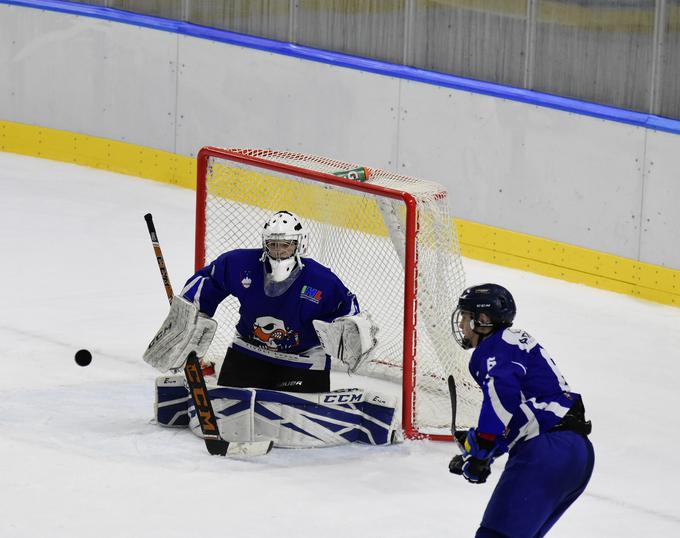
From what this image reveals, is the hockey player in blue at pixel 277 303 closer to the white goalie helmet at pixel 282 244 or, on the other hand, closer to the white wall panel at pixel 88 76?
the white goalie helmet at pixel 282 244

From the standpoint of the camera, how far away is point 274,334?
6664mm

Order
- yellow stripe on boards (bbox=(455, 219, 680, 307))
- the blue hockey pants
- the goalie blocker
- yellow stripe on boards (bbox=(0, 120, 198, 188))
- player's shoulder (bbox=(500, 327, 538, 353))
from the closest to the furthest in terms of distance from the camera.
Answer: the blue hockey pants, player's shoulder (bbox=(500, 327, 538, 353)), the goalie blocker, yellow stripe on boards (bbox=(455, 219, 680, 307)), yellow stripe on boards (bbox=(0, 120, 198, 188))

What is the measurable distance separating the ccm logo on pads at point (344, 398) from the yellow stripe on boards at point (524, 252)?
1048 mm

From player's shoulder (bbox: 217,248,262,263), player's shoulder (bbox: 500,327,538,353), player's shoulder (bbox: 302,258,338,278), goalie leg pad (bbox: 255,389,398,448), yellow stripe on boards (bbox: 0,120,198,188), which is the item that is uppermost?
player's shoulder (bbox: 500,327,538,353)

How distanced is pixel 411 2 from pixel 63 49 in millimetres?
2966

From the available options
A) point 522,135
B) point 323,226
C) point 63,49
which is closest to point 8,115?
point 63,49

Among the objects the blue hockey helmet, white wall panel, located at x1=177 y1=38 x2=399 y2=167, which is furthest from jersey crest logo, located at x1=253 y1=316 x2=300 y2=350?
white wall panel, located at x1=177 y1=38 x2=399 y2=167

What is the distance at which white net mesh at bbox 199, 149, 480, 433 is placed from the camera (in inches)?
271

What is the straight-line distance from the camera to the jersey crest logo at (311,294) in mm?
6547

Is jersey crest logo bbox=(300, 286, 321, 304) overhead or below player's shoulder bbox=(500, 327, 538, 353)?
below

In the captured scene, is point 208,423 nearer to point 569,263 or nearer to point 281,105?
point 569,263

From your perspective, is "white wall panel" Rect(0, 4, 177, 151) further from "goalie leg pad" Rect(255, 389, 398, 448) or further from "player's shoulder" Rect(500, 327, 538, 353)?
"player's shoulder" Rect(500, 327, 538, 353)

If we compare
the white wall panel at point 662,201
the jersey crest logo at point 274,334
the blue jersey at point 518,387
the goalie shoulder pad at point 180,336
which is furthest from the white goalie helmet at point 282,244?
the white wall panel at point 662,201

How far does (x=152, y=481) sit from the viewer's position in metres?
6.14
